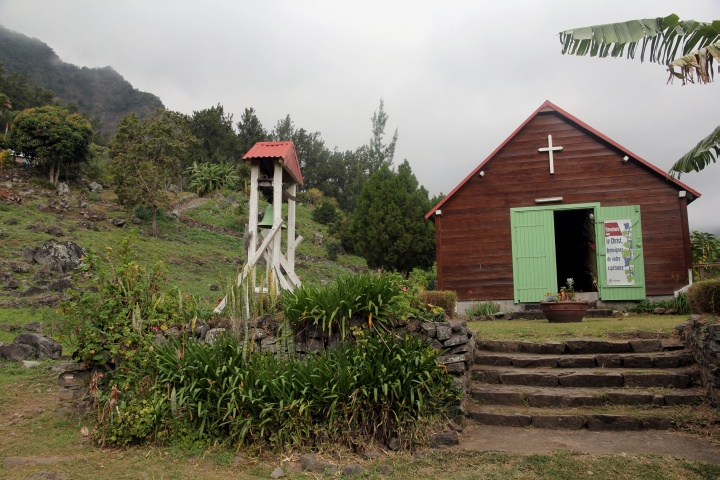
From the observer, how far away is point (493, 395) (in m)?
6.46

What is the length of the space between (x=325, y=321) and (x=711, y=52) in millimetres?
5376

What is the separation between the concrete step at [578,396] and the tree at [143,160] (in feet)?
64.5

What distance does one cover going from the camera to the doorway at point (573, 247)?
17.6 metres

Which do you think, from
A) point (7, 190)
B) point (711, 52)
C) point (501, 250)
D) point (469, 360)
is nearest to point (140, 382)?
point (469, 360)

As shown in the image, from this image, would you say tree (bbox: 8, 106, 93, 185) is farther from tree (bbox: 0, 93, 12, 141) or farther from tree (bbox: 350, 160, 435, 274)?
tree (bbox: 350, 160, 435, 274)

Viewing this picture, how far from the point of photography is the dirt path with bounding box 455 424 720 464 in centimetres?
502

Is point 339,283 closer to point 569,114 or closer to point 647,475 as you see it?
point 647,475

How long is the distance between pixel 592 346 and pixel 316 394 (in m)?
4.11

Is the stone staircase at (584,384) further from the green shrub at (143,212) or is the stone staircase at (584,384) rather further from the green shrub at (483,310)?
the green shrub at (143,212)

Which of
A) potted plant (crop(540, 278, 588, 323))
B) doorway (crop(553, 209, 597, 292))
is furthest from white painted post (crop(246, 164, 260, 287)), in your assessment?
doorway (crop(553, 209, 597, 292))

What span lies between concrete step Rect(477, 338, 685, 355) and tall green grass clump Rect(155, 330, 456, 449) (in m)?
2.24

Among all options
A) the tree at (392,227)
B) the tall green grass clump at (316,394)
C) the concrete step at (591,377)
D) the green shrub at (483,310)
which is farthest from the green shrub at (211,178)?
the concrete step at (591,377)

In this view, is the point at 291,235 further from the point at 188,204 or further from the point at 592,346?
the point at 188,204

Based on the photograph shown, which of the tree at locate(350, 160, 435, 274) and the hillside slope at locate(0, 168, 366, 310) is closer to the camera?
the hillside slope at locate(0, 168, 366, 310)
